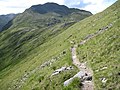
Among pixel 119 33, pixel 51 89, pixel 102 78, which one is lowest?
pixel 51 89

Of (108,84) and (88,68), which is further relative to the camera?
(88,68)

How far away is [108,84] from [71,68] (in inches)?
470

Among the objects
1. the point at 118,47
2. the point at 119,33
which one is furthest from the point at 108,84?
the point at 119,33

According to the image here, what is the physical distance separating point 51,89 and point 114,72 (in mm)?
9232

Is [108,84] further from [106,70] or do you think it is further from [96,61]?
[96,61]

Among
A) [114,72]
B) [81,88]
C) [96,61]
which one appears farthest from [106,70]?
[96,61]

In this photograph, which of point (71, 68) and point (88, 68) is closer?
point (88, 68)

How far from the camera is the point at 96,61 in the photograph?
33.4 meters

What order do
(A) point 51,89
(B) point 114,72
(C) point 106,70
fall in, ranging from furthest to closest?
(A) point 51,89, (C) point 106,70, (B) point 114,72

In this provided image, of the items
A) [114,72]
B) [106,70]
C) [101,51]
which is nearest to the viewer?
[114,72]

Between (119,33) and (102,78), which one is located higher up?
(119,33)

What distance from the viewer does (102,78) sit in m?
25.3

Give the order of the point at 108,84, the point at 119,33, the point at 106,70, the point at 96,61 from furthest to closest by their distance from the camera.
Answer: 1. the point at 119,33
2. the point at 96,61
3. the point at 106,70
4. the point at 108,84

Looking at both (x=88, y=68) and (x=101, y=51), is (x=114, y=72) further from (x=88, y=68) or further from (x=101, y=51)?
(x=101, y=51)
